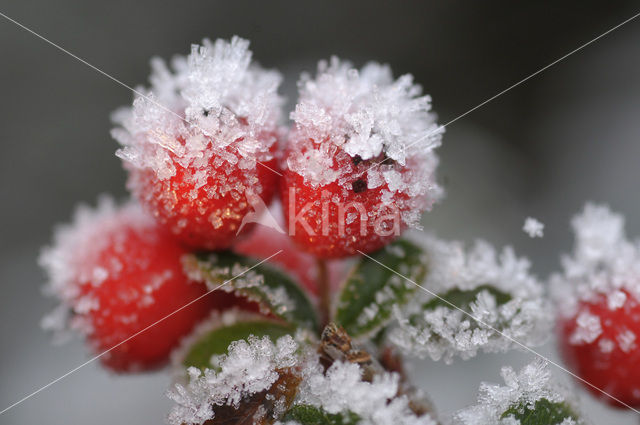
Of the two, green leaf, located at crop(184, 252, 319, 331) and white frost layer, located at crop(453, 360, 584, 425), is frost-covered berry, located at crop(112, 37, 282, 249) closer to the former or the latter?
green leaf, located at crop(184, 252, 319, 331)

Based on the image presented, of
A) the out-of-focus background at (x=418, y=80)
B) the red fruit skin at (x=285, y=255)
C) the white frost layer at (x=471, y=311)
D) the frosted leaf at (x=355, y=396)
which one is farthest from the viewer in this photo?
the out-of-focus background at (x=418, y=80)

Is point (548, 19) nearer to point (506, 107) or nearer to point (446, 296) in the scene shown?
point (506, 107)

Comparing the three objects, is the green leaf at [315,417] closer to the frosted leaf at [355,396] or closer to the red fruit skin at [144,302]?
the frosted leaf at [355,396]

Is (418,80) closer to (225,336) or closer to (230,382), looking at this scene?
(225,336)

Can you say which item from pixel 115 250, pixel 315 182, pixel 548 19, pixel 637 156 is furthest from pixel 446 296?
pixel 548 19

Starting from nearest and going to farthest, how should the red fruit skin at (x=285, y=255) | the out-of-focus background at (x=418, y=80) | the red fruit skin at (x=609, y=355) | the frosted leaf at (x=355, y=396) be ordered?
the frosted leaf at (x=355, y=396) → the red fruit skin at (x=609, y=355) → the red fruit skin at (x=285, y=255) → the out-of-focus background at (x=418, y=80)

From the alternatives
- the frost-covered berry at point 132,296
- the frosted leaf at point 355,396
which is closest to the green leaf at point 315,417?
the frosted leaf at point 355,396

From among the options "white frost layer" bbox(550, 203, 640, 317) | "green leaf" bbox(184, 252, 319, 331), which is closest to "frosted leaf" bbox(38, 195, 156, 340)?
"green leaf" bbox(184, 252, 319, 331)
